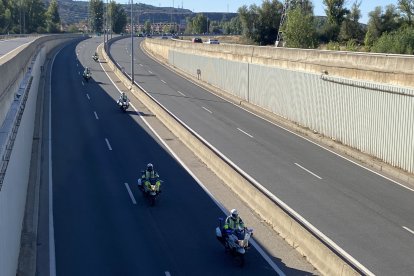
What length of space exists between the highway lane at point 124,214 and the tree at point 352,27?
148 feet

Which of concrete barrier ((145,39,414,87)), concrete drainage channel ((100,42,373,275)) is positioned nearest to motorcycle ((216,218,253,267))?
concrete drainage channel ((100,42,373,275))

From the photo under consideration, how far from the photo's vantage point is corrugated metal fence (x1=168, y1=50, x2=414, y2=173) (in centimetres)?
2331

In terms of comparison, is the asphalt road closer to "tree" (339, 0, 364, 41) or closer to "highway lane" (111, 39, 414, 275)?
"highway lane" (111, 39, 414, 275)

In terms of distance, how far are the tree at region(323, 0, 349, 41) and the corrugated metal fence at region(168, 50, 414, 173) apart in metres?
30.5

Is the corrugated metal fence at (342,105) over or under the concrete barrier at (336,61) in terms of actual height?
under

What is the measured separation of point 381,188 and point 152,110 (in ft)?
63.7

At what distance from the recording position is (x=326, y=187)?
2109cm

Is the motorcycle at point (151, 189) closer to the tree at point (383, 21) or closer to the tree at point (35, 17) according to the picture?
the tree at point (383, 21)

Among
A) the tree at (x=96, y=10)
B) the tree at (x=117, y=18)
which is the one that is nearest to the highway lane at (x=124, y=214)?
the tree at (x=117, y=18)

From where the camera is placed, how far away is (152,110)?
37406 millimetres

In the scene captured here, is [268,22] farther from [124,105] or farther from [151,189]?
[151,189]

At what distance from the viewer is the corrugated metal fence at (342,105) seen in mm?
23312

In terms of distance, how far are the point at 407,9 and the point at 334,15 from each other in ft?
40.2

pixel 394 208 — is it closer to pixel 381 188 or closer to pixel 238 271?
pixel 381 188
